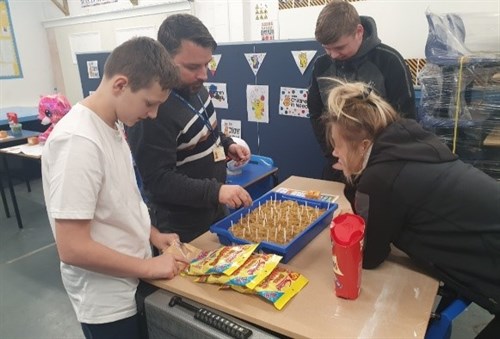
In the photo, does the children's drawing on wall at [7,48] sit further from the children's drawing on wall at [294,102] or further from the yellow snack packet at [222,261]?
the yellow snack packet at [222,261]

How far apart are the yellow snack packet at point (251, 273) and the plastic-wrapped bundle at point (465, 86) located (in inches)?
65.6

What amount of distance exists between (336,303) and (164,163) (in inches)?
30.6

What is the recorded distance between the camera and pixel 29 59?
5.91 meters

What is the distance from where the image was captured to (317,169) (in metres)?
2.92

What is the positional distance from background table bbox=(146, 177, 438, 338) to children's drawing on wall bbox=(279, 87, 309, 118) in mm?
1748

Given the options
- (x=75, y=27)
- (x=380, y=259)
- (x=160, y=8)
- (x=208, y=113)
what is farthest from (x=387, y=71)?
(x=75, y=27)

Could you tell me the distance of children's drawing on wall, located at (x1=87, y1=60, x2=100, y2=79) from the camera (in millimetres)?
4234

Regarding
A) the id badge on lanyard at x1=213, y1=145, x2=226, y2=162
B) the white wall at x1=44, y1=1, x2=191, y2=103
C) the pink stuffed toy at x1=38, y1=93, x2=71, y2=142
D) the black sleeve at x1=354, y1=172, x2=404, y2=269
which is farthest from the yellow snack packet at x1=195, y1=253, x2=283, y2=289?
the white wall at x1=44, y1=1, x2=191, y2=103

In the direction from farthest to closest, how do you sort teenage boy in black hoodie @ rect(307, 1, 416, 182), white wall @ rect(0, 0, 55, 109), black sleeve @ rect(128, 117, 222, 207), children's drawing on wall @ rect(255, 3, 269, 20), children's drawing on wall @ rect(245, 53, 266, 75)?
white wall @ rect(0, 0, 55, 109), children's drawing on wall @ rect(255, 3, 269, 20), children's drawing on wall @ rect(245, 53, 266, 75), teenage boy in black hoodie @ rect(307, 1, 416, 182), black sleeve @ rect(128, 117, 222, 207)

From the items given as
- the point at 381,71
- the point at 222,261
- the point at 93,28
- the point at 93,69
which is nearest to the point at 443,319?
the point at 222,261

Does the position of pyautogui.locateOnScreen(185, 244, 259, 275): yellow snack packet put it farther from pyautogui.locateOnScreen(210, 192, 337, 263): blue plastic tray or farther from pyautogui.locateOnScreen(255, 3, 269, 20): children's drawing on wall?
pyautogui.locateOnScreen(255, 3, 269, 20): children's drawing on wall

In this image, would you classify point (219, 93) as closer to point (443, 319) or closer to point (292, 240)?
point (292, 240)

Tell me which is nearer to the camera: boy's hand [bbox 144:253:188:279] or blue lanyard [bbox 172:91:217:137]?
boy's hand [bbox 144:253:188:279]

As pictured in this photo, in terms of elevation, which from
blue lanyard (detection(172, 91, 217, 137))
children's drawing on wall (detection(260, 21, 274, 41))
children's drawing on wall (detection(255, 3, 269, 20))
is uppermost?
children's drawing on wall (detection(255, 3, 269, 20))
